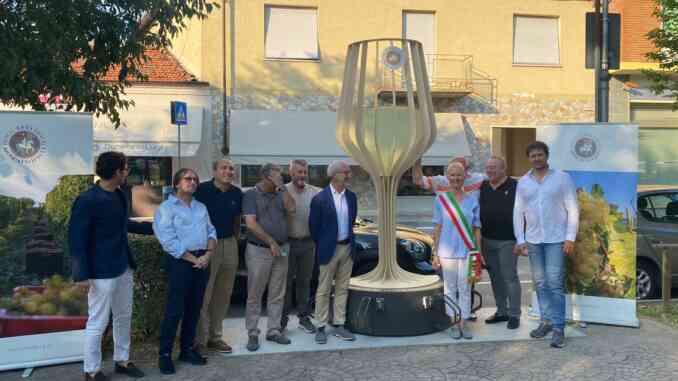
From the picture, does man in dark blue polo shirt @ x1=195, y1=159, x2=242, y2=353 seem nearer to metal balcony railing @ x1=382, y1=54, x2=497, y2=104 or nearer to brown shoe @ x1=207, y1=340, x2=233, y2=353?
brown shoe @ x1=207, y1=340, x2=233, y2=353

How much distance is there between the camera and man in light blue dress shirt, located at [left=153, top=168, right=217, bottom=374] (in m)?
5.15

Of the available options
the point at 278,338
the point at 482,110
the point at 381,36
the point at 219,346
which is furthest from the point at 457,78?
the point at 219,346

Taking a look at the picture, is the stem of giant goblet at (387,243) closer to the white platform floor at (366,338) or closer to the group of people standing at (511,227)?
the group of people standing at (511,227)

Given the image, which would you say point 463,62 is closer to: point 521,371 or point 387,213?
point 387,213

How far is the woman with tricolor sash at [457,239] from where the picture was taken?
619 centimetres

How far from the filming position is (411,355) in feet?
18.7

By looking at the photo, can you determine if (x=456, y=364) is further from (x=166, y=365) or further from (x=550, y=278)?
(x=166, y=365)

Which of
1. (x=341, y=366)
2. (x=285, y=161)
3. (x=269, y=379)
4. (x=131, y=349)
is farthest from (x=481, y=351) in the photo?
(x=285, y=161)

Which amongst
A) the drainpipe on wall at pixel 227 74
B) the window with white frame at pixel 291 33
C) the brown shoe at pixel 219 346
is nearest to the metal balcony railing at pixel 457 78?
the window with white frame at pixel 291 33

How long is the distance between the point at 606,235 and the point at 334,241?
2869 millimetres

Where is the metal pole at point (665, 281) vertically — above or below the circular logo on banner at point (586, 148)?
below

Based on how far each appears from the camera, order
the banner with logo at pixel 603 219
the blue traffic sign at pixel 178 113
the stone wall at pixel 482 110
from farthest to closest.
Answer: the stone wall at pixel 482 110
the blue traffic sign at pixel 178 113
the banner with logo at pixel 603 219

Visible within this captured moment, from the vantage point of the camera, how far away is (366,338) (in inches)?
244

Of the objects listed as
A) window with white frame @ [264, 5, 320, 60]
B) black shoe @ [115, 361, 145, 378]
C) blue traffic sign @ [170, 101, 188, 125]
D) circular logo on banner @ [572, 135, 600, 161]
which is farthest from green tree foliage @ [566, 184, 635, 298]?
window with white frame @ [264, 5, 320, 60]
